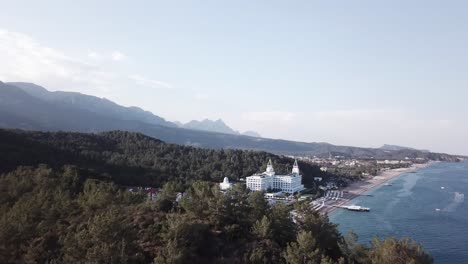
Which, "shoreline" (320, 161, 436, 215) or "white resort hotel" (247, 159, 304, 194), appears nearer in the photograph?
"shoreline" (320, 161, 436, 215)

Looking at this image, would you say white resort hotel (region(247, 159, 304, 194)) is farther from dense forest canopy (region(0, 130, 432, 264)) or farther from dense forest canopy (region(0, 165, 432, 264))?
dense forest canopy (region(0, 165, 432, 264))

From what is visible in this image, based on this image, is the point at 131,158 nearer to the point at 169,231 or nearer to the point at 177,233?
the point at 169,231

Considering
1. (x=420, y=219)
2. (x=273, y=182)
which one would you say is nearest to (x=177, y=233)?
(x=420, y=219)

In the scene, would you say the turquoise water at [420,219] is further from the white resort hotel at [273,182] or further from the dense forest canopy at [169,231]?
the dense forest canopy at [169,231]

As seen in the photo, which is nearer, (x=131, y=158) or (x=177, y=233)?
(x=177, y=233)

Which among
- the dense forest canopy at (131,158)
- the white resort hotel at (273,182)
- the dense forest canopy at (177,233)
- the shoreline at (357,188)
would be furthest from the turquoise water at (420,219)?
the dense forest canopy at (177,233)

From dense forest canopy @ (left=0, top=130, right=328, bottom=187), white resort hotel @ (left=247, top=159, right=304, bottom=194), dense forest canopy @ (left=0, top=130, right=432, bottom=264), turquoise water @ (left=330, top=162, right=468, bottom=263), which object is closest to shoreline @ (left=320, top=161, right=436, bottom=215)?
turquoise water @ (left=330, top=162, right=468, bottom=263)

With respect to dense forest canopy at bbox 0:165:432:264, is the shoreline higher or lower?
lower

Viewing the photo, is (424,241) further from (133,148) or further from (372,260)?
(133,148)
